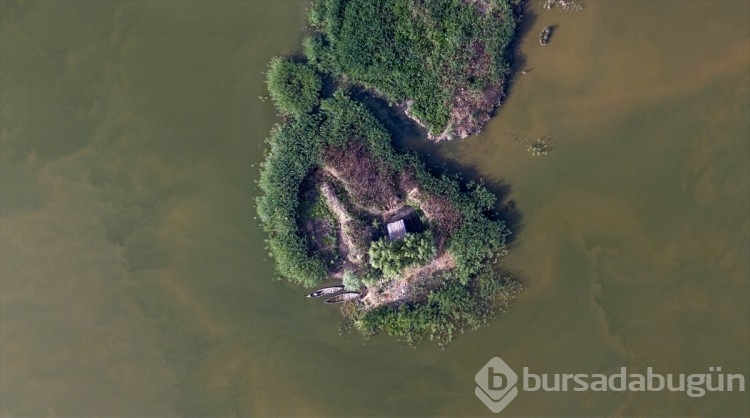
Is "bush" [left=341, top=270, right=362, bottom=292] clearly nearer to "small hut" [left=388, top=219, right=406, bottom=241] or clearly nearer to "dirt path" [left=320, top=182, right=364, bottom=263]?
"dirt path" [left=320, top=182, right=364, bottom=263]

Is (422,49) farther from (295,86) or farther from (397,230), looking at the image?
(397,230)

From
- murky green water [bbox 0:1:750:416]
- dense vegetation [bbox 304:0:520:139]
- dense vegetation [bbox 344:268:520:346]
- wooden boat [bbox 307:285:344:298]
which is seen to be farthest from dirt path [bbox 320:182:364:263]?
dense vegetation [bbox 304:0:520:139]

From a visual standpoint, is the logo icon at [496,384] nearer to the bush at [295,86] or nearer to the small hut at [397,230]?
the small hut at [397,230]

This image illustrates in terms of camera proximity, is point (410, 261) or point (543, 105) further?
point (543, 105)

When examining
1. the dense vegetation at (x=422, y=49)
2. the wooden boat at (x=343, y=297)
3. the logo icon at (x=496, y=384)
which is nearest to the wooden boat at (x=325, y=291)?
the wooden boat at (x=343, y=297)

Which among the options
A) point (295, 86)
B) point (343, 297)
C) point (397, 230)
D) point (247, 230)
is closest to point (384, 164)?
point (397, 230)

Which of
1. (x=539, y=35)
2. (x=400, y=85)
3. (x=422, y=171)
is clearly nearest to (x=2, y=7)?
(x=400, y=85)

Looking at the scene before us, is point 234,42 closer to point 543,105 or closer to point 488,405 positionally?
point 543,105
